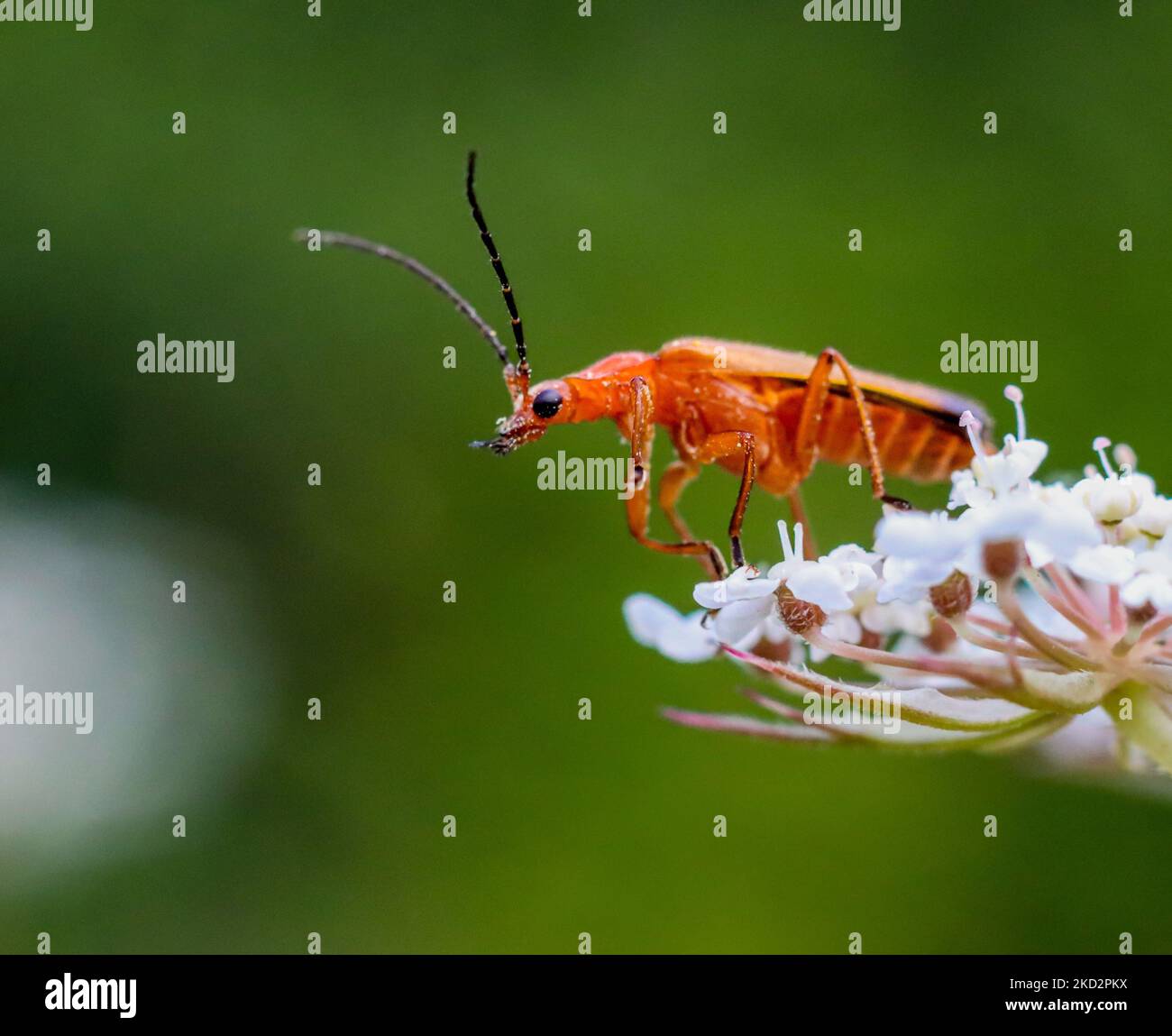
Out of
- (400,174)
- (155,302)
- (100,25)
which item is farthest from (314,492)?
(100,25)

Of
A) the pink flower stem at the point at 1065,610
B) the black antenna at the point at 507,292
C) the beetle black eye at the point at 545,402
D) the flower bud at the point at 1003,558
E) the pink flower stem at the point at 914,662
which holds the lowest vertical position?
the pink flower stem at the point at 914,662

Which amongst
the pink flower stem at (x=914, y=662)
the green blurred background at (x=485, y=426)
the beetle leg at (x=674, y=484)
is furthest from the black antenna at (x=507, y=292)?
the green blurred background at (x=485, y=426)

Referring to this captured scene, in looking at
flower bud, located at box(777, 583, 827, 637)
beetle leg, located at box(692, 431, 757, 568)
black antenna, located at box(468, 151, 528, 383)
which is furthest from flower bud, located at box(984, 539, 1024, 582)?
black antenna, located at box(468, 151, 528, 383)

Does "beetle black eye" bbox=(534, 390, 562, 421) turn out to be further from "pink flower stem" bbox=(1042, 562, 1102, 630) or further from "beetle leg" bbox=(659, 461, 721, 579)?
"pink flower stem" bbox=(1042, 562, 1102, 630)

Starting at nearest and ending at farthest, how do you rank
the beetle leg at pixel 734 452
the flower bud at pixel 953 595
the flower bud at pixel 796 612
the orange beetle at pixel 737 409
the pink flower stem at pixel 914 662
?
the pink flower stem at pixel 914 662 → the flower bud at pixel 953 595 → the flower bud at pixel 796 612 → the beetle leg at pixel 734 452 → the orange beetle at pixel 737 409

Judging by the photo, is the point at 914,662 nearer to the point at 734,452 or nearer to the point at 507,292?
the point at 734,452

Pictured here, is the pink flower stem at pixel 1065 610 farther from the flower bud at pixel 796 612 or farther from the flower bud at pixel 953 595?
the flower bud at pixel 796 612

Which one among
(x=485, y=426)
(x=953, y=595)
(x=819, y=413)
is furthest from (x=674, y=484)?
(x=485, y=426)
